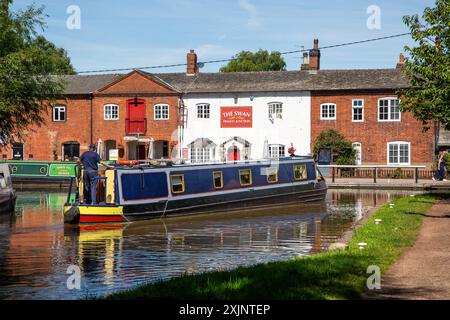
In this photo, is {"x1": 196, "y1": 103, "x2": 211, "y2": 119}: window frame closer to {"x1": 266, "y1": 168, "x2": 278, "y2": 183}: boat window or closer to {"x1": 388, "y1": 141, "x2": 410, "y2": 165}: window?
{"x1": 388, "y1": 141, "x2": 410, "y2": 165}: window

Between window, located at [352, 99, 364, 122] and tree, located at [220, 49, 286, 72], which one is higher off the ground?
tree, located at [220, 49, 286, 72]

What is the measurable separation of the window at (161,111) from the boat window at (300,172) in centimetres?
1852

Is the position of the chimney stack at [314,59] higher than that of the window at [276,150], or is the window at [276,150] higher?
the chimney stack at [314,59]

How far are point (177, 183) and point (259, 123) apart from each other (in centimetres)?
2119

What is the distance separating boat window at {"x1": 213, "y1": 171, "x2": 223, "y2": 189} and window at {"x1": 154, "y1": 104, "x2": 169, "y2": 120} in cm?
2073

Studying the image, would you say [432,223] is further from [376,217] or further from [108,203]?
[108,203]

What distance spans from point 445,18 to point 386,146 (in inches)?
857

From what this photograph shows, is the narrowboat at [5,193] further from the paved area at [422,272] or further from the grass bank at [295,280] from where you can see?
the paved area at [422,272]

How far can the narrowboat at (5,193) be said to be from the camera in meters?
22.5

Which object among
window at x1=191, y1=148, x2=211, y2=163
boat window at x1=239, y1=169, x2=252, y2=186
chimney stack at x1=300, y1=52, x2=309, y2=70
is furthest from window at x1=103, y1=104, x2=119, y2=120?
boat window at x1=239, y1=169, x2=252, y2=186

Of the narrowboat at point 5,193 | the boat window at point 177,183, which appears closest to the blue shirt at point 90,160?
the boat window at point 177,183

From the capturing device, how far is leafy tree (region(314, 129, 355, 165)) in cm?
4069

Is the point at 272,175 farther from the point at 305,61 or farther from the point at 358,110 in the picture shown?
the point at 305,61
